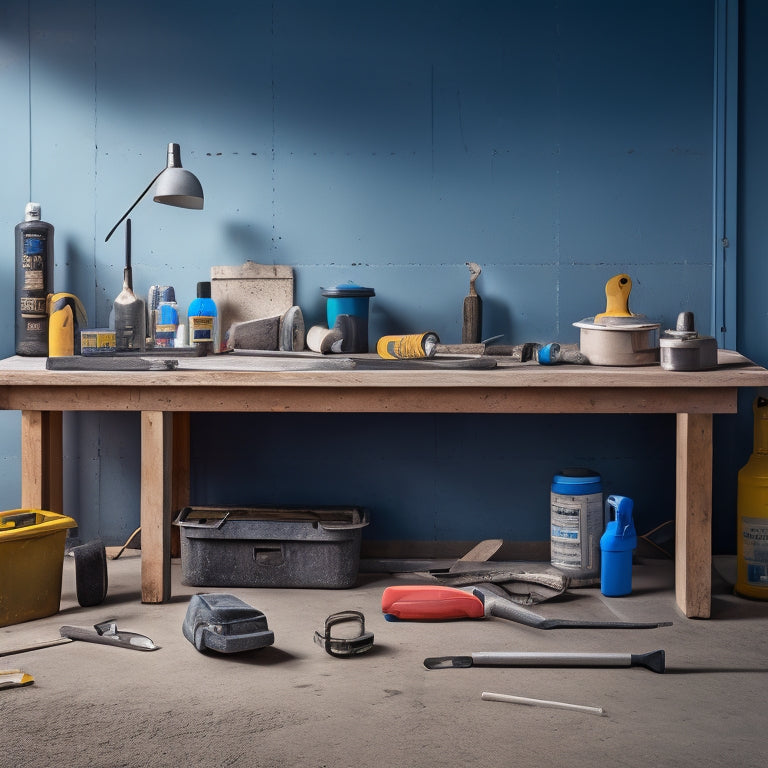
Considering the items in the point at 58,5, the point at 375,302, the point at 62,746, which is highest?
the point at 58,5

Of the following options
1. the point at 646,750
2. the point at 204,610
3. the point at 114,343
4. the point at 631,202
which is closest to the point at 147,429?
the point at 114,343

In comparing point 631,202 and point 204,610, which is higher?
point 631,202

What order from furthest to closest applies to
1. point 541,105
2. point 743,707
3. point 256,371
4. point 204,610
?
point 541,105 < point 256,371 < point 204,610 < point 743,707

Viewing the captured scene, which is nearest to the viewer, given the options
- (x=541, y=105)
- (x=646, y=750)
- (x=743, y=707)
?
(x=646, y=750)

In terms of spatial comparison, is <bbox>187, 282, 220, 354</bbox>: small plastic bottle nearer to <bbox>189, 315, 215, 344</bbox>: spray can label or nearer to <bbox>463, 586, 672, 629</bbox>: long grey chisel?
<bbox>189, 315, 215, 344</bbox>: spray can label

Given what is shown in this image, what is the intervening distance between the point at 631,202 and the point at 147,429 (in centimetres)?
214

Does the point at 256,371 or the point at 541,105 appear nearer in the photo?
the point at 256,371

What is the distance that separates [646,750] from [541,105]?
2620 millimetres

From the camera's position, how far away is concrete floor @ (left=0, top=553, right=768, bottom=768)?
2176 millimetres

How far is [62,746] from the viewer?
221 cm

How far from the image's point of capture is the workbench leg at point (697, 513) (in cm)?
312

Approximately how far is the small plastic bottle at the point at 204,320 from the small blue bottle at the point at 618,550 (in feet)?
5.36

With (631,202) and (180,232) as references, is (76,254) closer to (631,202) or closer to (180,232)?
(180,232)

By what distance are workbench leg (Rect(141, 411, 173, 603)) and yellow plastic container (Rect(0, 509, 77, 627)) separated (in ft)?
0.89
